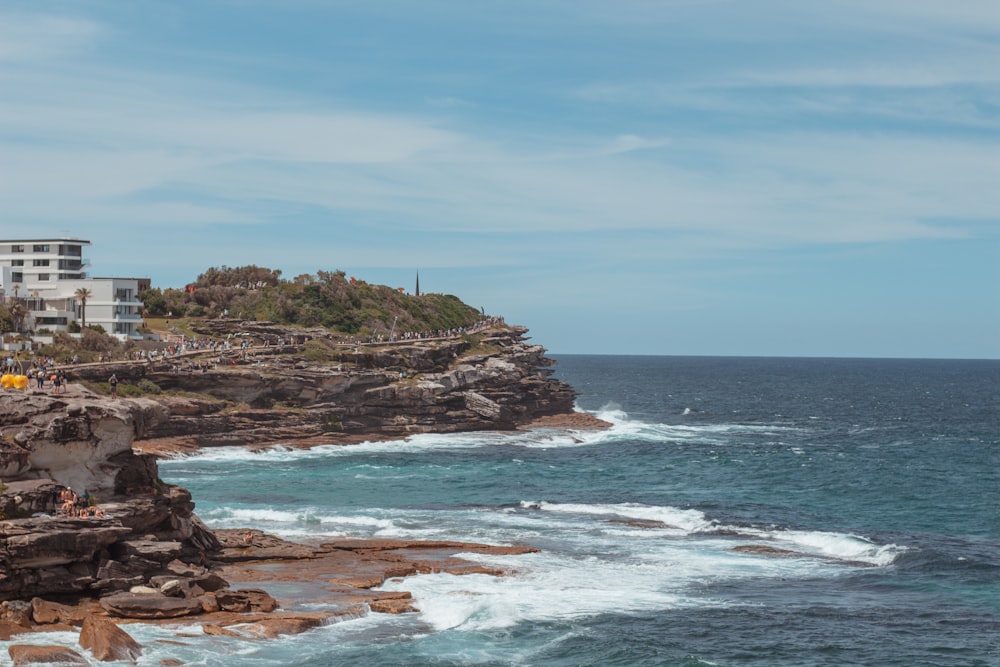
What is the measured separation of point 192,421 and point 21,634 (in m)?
49.7

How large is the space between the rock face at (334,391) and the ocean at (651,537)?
376 centimetres

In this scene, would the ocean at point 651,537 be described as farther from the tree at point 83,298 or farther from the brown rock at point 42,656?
the tree at point 83,298

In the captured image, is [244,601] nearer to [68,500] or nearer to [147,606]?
[147,606]

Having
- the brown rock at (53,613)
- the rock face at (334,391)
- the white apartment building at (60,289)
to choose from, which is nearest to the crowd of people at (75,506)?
the brown rock at (53,613)

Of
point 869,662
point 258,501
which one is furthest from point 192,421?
point 869,662

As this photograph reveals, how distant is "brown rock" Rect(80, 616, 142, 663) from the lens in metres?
31.7

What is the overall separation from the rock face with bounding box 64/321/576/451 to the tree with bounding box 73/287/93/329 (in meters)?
12.4

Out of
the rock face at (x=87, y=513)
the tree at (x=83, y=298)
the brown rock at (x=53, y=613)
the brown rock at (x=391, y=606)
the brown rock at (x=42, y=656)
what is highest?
the tree at (x=83, y=298)

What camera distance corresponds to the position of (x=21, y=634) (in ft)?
109

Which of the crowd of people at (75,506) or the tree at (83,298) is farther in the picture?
the tree at (83,298)

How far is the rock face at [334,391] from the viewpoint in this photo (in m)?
83.8

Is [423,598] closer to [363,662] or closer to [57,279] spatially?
[363,662]

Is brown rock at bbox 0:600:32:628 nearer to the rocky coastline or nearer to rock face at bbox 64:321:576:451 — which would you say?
the rocky coastline

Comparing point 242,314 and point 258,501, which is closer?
point 258,501
